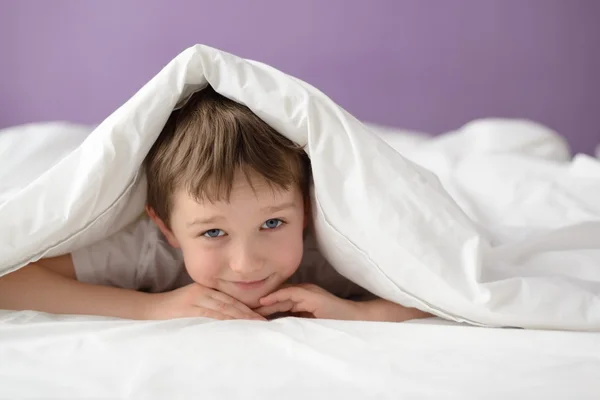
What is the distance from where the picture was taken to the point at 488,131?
5.22 feet

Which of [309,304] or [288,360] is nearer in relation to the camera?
[288,360]

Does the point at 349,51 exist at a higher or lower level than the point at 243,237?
higher

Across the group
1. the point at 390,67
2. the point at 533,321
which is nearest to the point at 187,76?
the point at 533,321

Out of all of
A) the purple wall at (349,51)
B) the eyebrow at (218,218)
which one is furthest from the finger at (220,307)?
the purple wall at (349,51)

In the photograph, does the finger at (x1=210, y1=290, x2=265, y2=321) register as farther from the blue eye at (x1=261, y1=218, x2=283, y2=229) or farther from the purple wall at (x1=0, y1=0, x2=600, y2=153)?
the purple wall at (x1=0, y1=0, x2=600, y2=153)

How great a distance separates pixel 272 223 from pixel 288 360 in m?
0.23

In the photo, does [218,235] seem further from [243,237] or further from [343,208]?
[343,208]

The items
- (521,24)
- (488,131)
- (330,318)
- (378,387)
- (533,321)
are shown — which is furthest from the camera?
(521,24)

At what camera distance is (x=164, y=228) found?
0.99 meters

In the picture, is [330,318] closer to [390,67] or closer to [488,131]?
[488,131]

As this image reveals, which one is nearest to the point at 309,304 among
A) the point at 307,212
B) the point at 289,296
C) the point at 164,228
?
the point at 289,296

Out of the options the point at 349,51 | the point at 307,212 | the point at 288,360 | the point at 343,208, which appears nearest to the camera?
the point at 288,360

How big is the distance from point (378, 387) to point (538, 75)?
1.53m

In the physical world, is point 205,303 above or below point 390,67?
below
